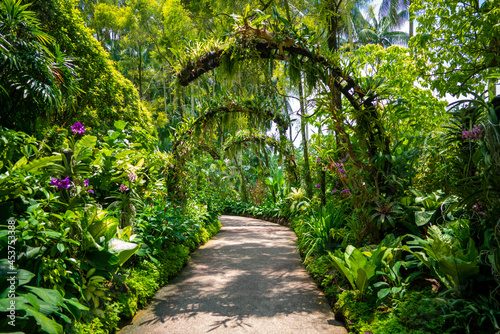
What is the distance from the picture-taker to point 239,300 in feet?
11.5

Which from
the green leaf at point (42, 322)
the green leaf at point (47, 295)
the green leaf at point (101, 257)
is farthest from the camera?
the green leaf at point (101, 257)

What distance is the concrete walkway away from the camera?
9.44 feet

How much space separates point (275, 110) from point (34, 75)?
5.45 m

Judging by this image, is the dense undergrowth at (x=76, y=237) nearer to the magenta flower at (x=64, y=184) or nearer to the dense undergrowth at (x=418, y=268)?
the magenta flower at (x=64, y=184)

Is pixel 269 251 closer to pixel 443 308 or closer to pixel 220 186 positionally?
pixel 443 308

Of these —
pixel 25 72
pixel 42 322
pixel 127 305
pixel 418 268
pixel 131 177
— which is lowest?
pixel 127 305

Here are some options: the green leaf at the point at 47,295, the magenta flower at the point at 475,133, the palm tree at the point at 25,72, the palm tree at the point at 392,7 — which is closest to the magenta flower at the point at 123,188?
the palm tree at the point at 25,72

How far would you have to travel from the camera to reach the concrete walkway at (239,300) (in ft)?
9.44

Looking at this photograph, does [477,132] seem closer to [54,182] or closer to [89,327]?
[89,327]

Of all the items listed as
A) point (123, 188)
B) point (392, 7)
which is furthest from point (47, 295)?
point (392, 7)

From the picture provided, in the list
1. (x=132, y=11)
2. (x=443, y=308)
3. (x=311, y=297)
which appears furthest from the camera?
(x=132, y=11)

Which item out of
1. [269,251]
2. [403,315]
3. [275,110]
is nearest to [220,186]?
[275,110]

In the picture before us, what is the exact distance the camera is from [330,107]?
3.88 m

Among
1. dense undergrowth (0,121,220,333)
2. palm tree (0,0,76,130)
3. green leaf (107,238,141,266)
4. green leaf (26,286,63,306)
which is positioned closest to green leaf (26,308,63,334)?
dense undergrowth (0,121,220,333)
